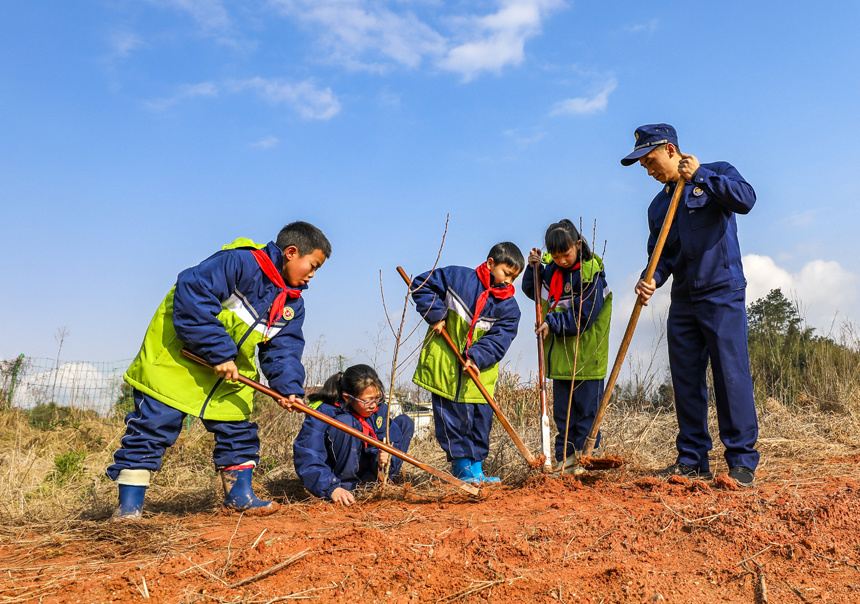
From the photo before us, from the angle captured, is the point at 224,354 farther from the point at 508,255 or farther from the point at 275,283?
the point at 508,255

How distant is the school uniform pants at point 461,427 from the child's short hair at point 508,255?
1001 millimetres

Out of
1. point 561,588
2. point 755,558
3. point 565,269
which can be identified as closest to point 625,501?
point 755,558

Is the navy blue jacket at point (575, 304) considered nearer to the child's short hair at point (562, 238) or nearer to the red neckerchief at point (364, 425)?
the child's short hair at point (562, 238)

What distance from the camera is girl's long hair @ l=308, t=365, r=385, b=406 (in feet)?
13.1

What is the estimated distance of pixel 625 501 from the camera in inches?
122

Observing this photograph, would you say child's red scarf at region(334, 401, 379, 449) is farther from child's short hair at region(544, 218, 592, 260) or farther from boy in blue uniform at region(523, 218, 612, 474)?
child's short hair at region(544, 218, 592, 260)

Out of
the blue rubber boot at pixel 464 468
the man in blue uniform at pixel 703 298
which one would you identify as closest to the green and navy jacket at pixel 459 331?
the blue rubber boot at pixel 464 468

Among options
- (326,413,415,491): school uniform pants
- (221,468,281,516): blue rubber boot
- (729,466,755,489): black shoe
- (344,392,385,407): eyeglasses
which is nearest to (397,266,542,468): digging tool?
(344,392,385,407): eyeglasses

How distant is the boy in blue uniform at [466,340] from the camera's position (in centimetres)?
413

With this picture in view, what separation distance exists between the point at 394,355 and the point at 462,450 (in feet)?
2.97

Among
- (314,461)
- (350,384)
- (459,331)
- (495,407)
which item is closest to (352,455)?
(314,461)

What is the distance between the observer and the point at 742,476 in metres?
3.34

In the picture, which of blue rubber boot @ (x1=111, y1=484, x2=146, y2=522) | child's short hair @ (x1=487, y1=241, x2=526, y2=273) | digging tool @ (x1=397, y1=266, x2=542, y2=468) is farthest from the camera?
child's short hair @ (x1=487, y1=241, x2=526, y2=273)

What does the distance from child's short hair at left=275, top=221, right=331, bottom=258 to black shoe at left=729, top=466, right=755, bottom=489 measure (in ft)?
8.54
